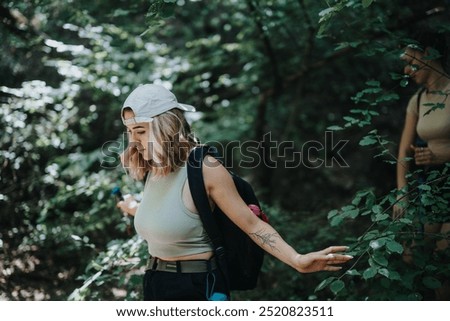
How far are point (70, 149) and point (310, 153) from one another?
385 centimetres

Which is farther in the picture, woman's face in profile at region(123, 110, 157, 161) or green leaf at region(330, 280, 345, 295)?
green leaf at region(330, 280, 345, 295)

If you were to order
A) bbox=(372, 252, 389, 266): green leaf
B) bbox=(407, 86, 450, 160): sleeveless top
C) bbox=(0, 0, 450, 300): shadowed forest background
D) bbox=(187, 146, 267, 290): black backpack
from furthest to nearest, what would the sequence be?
bbox=(0, 0, 450, 300): shadowed forest background
bbox=(407, 86, 450, 160): sleeveless top
bbox=(372, 252, 389, 266): green leaf
bbox=(187, 146, 267, 290): black backpack

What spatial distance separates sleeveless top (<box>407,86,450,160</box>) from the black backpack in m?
1.56

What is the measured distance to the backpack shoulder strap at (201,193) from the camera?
2.36m

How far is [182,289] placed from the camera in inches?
95.3

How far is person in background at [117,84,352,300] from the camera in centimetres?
238

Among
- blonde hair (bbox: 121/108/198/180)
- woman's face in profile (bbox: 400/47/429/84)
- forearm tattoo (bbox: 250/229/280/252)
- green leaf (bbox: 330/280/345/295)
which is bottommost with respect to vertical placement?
green leaf (bbox: 330/280/345/295)

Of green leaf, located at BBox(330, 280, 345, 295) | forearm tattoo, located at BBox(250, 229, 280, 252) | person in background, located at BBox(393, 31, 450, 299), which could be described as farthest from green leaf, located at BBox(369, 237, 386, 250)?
person in background, located at BBox(393, 31, 450, 299)

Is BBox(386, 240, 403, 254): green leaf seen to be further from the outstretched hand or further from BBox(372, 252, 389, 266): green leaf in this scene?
the outstretched hand

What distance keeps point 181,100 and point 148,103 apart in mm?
3575

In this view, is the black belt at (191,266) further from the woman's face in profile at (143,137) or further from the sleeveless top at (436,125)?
the sleeveless top at (436,125)

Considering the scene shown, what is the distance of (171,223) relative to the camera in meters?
2.39

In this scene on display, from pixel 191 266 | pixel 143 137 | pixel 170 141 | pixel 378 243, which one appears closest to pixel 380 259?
pixel 378 243

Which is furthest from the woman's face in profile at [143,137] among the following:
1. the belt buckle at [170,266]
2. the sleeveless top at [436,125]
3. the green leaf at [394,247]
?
the sleeveless top at [436,125]
